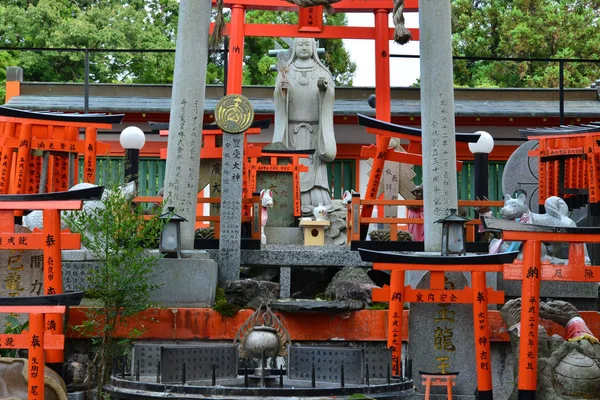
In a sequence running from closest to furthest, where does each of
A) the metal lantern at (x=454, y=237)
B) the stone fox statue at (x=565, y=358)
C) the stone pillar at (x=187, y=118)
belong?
the stone fox statue at (x=565, y=358)
the metal lantern at (x=454, y=237)
the stone pillar at (x=187, y=118)

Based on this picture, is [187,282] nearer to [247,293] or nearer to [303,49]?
[247,293]

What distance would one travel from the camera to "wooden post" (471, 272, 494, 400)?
32.9 feet

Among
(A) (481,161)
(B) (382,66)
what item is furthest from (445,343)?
(B) (382,66)

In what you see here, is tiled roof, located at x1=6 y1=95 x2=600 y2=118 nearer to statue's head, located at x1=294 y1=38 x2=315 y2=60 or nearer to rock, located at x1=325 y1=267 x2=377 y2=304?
statue's head, located at x1=294 y1=38 x2=315 y2=60

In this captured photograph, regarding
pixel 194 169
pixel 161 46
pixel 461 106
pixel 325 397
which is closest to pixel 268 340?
pixel 325 397

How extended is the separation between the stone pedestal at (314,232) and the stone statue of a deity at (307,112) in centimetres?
170

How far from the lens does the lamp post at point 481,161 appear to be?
14.7 meters

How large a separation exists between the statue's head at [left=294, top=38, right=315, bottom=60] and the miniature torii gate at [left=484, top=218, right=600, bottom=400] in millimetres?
7119

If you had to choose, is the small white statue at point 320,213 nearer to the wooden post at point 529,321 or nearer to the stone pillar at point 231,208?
the stone pillar at point 231,208

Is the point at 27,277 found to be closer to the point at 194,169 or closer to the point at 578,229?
the point at 194,169

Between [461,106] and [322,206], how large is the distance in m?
6.74

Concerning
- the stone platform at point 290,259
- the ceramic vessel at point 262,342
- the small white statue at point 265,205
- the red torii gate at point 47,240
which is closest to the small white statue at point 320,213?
the small white statue at point 265,205

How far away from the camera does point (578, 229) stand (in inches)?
389

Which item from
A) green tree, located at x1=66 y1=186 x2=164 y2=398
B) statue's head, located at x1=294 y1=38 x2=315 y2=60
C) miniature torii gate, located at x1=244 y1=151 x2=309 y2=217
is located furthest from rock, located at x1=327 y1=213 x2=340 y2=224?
green tree, located at x1=66 y1=186 x2=164 y2=398
